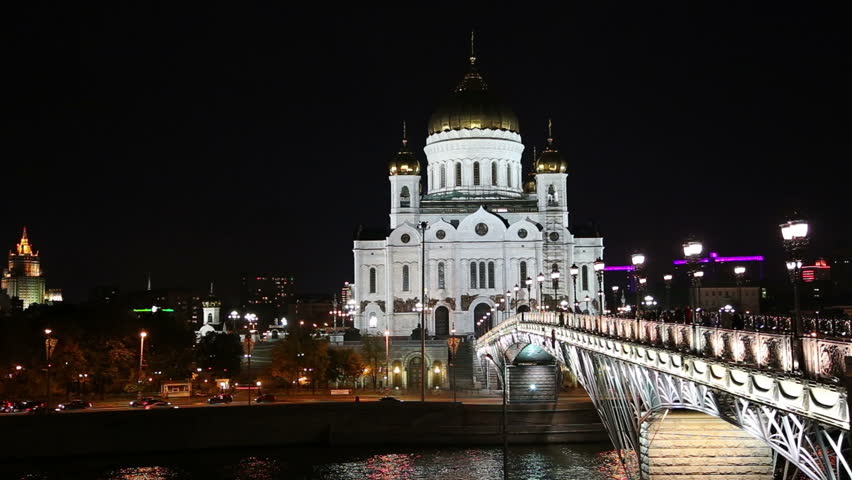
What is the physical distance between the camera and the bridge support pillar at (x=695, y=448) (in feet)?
100

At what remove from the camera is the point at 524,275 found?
10975 centimetres

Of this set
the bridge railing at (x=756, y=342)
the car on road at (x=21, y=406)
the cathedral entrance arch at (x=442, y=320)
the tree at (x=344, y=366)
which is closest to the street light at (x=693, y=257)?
the bridge railing at (x=756, y=342)

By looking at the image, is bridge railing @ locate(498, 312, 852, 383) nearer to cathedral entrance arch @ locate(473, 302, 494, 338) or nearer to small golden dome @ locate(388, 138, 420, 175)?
cathedral entrance arch @ locate(473, 302, 494, 338)

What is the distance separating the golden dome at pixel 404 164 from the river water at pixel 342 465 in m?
56.9

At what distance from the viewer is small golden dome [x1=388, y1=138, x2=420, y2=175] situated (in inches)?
4488

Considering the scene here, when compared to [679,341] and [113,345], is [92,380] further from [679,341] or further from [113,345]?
[679,341]

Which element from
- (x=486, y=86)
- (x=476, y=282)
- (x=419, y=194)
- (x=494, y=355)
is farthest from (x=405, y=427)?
(x=486, y=86)

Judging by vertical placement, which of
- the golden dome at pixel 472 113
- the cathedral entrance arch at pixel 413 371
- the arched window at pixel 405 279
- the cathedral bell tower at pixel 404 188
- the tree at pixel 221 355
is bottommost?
the cathedral entrance arch at pixel 413 371

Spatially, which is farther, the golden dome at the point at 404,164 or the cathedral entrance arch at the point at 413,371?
the golden dome at the point at 404,164

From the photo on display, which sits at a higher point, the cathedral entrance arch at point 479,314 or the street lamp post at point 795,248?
the cathedral entrance arch at point 479,314

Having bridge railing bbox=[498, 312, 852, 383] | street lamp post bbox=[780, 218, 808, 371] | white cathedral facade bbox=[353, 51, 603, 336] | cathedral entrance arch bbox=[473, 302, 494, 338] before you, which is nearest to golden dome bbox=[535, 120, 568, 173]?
white cathedral facade bbox=[353, 51, 603, 336]

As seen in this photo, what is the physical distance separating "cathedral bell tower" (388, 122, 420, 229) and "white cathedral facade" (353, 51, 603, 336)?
0.33 ft

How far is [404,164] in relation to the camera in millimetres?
114188

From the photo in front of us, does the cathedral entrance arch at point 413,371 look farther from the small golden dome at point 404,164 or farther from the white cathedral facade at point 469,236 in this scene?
A: the small golden dome at point 404,164
